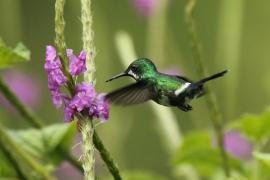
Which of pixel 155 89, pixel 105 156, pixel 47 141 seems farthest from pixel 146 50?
pixel 105 156

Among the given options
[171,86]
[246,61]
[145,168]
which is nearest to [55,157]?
[171,86]

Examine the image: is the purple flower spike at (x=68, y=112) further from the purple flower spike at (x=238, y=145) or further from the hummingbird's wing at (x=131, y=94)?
the purple flower spike at (x=238, y=145)

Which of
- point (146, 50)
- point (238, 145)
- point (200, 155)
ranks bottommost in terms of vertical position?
point (146, 50)

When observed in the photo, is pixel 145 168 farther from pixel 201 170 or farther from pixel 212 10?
pixel 201 170

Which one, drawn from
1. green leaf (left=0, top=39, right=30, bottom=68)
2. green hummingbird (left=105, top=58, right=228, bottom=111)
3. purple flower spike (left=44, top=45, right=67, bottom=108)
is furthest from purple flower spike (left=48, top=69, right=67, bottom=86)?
green leaf (left=0, top=39, right=30, bottom=68)

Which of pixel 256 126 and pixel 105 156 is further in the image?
pixel 256 126

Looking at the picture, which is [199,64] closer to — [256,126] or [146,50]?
[256,126]
